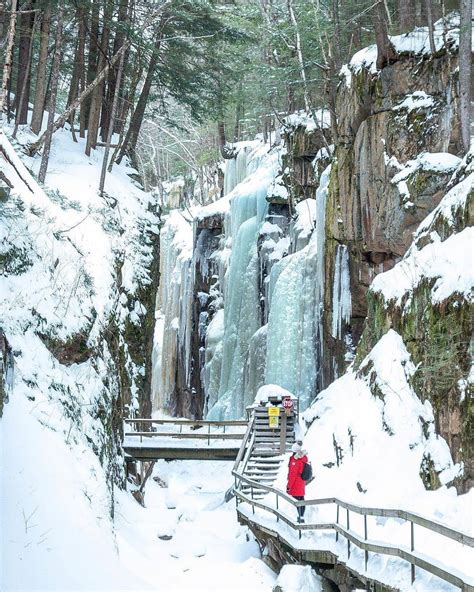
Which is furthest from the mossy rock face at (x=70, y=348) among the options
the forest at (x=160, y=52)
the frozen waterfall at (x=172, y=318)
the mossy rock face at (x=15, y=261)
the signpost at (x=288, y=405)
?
the frozen waterfall at (x=172, y=318)

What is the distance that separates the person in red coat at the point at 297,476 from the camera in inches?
401

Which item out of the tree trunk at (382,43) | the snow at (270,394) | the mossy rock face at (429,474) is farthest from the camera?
the snow at (270,394)

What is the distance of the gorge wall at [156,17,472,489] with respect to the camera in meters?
9.84

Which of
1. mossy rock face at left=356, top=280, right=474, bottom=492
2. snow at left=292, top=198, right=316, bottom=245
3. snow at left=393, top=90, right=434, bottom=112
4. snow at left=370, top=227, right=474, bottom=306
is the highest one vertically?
snow at left=393, top=90, right=434, bottom=112

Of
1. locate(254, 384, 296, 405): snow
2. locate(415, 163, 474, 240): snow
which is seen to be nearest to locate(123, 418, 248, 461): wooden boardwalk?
locate(254, 384, 296, 405): snow

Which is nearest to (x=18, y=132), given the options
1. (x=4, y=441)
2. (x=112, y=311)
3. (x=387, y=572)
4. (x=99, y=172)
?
(x=99, y=172)

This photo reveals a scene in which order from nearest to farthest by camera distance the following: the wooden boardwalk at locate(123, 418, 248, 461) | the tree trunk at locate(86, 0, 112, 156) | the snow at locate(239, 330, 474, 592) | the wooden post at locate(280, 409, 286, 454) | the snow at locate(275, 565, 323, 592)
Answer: the snow at locate(239, 330, 474, 592) → the snow at locate(275, 565, 323, 592) → the wooden post at locate(280, 409, 286, 454) → the wooden boardwalk at locate(123, 418, 248, 461) → the tree trunk at locate(86, 0, 112, 156)

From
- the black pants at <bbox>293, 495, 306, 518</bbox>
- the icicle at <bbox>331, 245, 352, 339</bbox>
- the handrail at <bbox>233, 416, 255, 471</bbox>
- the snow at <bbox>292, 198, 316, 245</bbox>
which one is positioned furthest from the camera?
the snow at <bbox>292, 198, 316, 245</bbox>

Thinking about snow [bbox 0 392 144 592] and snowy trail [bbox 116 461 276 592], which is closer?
snow [bbox 0 392 144 592]

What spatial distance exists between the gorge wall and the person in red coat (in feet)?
6.60

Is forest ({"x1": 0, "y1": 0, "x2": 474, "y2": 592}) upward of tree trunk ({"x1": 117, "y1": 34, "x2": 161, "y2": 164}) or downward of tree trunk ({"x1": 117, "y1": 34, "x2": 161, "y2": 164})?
downward

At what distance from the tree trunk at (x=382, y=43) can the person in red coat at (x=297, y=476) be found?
9.74m

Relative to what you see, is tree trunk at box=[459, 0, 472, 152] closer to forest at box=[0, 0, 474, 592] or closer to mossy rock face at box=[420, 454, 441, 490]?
forest at box=[0, 0, 474, 592]

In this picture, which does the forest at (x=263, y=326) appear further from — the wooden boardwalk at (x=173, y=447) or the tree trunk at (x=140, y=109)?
the tree trunk at (x=140, y=109)
